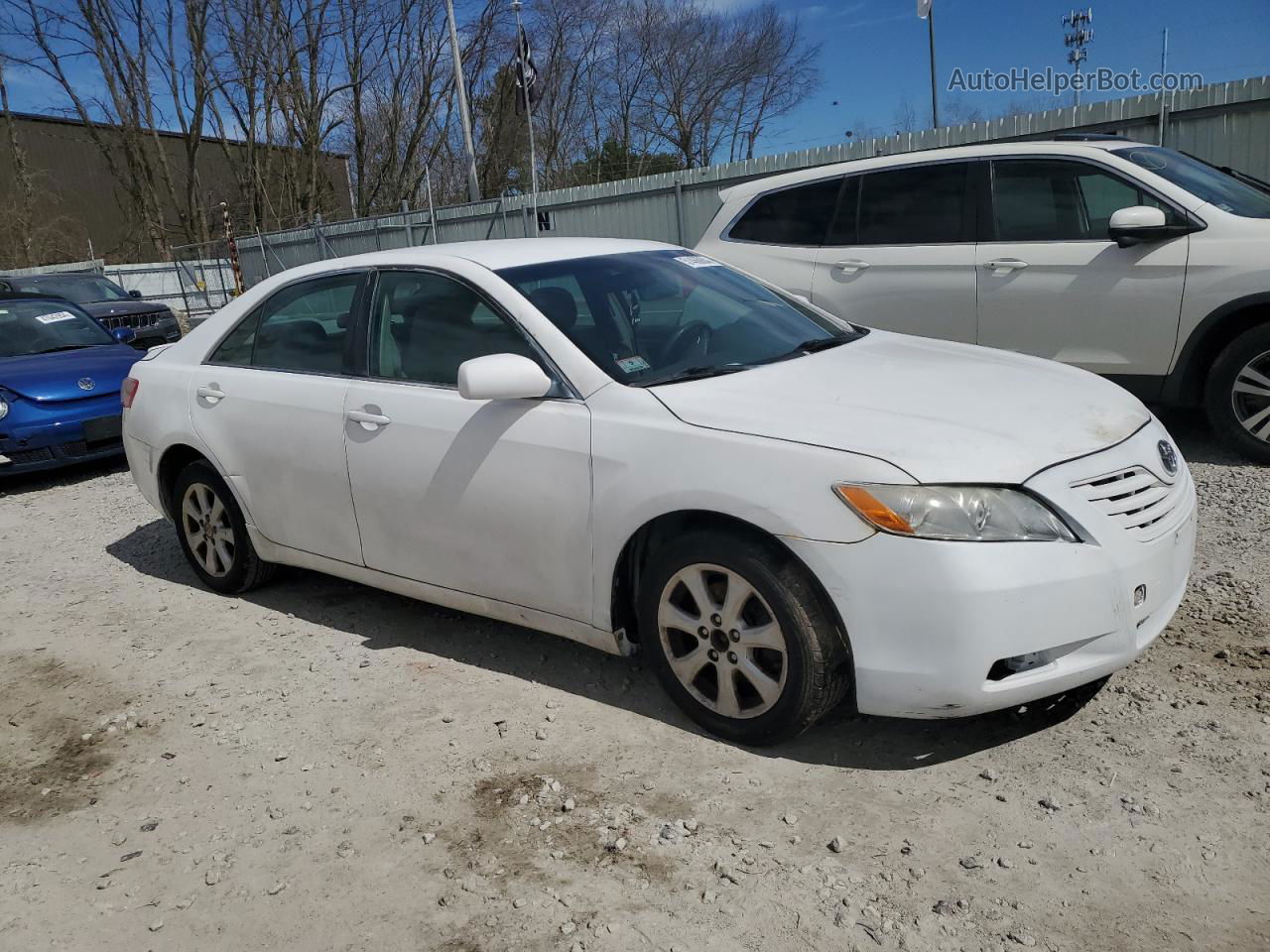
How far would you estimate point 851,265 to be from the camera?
22.3 feet

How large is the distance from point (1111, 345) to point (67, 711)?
18.1 feet

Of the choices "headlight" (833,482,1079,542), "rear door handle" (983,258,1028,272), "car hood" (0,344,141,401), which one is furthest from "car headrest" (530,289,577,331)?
"car hood" (0,344,141,401)

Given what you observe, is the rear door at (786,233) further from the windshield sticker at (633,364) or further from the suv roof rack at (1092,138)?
the windshield sticker at (633,364)

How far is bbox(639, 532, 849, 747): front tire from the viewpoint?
296 cm

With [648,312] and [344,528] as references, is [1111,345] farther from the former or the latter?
[344,528]

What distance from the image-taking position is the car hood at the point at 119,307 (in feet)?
50.6

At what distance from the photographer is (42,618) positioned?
5.12 m

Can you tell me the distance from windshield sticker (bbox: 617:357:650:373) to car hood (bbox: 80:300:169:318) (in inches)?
557

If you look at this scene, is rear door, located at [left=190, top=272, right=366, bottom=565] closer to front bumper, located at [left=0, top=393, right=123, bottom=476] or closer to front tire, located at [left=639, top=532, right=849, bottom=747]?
front tire, located at [left=639, top=532, right=849, bottom=747]

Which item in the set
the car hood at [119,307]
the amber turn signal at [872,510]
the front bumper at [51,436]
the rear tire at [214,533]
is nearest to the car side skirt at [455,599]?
the rear tire at [214,533]

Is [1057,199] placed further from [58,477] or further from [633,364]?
[58,477]

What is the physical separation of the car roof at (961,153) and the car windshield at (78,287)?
12676 mm

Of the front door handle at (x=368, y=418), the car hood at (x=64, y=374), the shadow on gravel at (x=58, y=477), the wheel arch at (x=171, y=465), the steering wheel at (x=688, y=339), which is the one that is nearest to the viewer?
the steering wheel at (x=688, y=339)

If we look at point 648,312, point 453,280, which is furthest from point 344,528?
point 648,312
